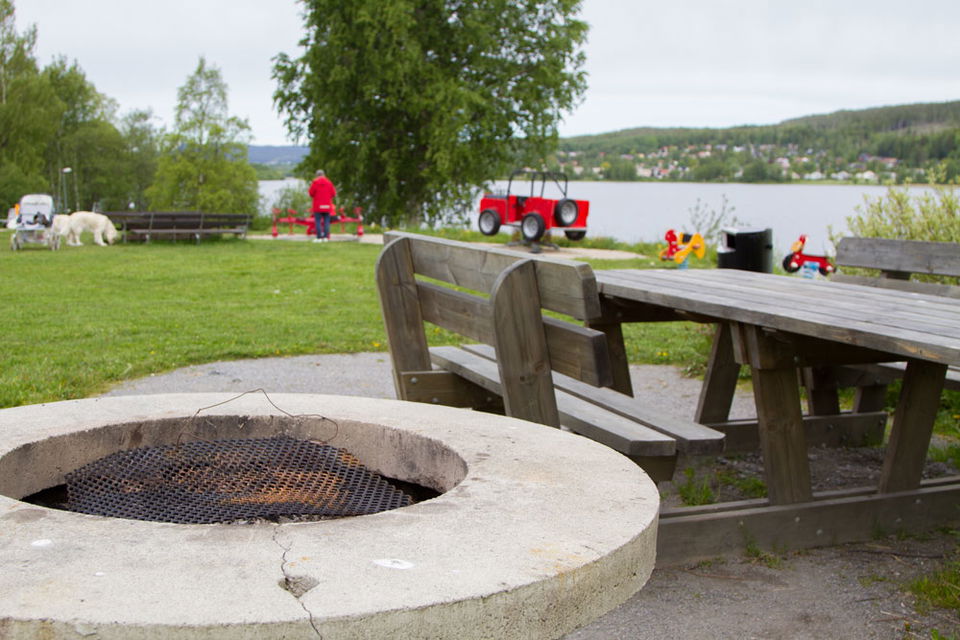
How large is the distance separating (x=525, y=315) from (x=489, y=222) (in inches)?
686

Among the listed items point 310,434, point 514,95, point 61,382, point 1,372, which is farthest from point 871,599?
point 514,95

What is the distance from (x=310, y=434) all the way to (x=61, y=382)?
4399 millimetres

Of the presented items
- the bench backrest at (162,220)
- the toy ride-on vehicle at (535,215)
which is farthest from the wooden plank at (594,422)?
the bench backrest at (162,220)

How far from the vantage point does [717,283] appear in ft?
15.6

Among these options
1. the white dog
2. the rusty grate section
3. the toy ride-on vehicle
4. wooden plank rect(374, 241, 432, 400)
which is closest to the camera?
the rusty grate section

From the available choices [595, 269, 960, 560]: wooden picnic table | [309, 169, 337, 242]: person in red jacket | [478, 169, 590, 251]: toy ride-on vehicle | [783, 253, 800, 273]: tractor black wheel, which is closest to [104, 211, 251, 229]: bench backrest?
[309, 169, 337, 242]: person in red jacket

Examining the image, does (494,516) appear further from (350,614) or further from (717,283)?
(717,283)

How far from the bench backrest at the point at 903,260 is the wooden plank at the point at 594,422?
2.38 m

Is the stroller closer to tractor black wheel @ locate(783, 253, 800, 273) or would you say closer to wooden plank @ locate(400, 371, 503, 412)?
tractor black wheel @ locate(783, 253, 800, 273)

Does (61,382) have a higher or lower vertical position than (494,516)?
lower

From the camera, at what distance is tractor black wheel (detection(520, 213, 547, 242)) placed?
1900cm

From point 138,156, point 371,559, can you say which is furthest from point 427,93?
point 138,156

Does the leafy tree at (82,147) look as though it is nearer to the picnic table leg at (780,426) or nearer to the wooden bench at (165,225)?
the wooden bench at (165,225)

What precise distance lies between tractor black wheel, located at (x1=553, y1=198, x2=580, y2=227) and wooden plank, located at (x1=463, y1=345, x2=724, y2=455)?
48.9ft
